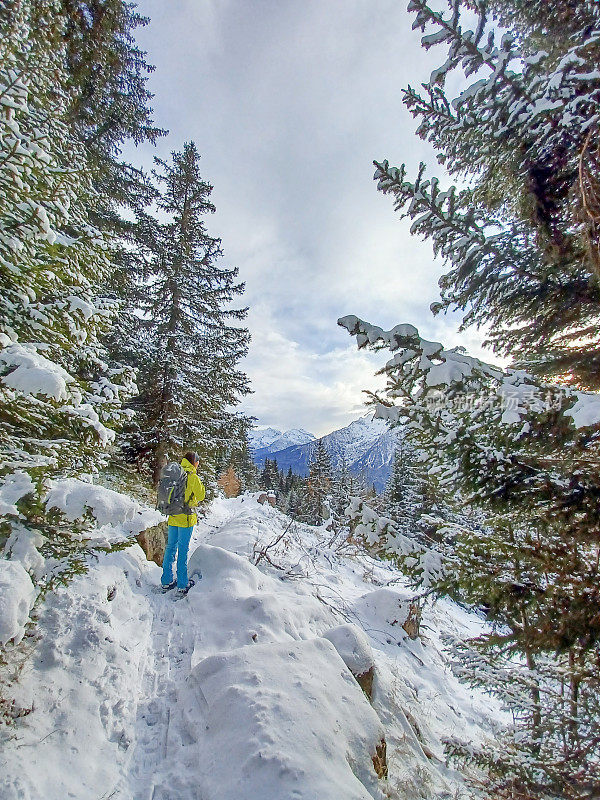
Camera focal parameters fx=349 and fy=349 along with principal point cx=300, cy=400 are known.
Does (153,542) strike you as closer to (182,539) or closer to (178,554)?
(182,539)

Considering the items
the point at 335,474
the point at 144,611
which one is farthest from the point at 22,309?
the point at 335,474

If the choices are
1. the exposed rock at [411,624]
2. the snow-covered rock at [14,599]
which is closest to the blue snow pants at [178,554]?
the snow-covered rock at [14,599]

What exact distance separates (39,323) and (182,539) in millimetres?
4485

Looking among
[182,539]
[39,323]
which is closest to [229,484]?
[182,539]

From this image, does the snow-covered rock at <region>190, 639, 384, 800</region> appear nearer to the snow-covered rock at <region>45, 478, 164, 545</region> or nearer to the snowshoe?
the snow-covered rock at <region>45, 478, 164, 545</region>

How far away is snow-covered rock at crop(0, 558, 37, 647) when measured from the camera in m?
2.52

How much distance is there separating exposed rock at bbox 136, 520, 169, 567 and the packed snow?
1.15 meters

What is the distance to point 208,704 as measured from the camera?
351 cm

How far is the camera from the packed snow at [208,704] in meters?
2.76

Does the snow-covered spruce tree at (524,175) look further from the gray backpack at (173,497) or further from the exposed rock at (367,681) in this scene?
the gray backpack at (173,497)

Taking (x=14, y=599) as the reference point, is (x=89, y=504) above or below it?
above

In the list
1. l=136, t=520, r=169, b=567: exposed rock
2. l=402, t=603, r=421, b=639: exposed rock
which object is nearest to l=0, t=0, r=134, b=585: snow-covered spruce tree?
l=136, t=520, r=169, b=567: exposed rock

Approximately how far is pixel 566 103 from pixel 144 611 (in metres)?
7.74

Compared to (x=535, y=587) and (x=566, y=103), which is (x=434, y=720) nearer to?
(x=535, y=587)
